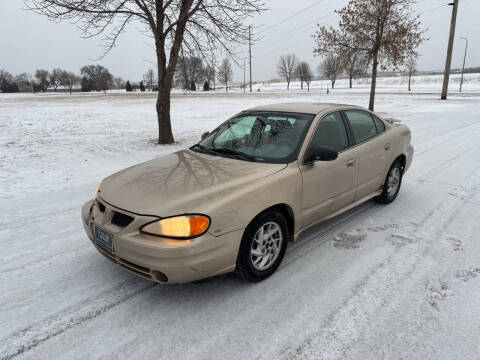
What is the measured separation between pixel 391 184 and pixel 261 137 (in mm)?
2336

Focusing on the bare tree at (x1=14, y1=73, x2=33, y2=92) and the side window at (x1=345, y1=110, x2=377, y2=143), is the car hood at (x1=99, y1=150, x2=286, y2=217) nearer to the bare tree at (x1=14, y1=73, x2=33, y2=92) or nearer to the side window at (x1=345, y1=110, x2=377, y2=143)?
the side window at (x1=345, y1=110, x2=377, y2=143)

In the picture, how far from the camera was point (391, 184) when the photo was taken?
15.8ft

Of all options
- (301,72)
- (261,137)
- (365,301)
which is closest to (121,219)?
(261,137)

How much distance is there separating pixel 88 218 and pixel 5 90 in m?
116

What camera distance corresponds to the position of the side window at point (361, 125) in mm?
4156

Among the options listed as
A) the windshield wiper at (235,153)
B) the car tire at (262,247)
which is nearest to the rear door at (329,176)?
the car tire at (262,247)

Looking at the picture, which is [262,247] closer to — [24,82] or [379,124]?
[379,124]

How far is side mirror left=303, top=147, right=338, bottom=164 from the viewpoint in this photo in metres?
3.27

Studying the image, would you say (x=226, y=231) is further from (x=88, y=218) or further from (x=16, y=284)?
(x=16, y=284)

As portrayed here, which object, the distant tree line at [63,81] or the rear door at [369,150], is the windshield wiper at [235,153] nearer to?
the rear door at [369,150]

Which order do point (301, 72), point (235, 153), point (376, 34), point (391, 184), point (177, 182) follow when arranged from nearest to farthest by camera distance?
point (177, 182) < point (235, 153) < point (391, 184) < point (376, 34) < point (301, 72)

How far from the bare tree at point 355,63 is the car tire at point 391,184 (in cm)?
1281

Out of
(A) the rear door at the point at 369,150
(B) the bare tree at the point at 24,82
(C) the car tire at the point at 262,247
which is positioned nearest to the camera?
(C) the car tire at the point at 262,247

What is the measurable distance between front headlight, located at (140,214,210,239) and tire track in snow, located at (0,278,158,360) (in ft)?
2.53
